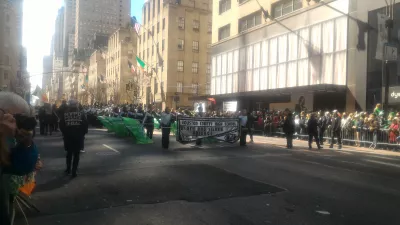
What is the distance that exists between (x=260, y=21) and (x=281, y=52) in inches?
225

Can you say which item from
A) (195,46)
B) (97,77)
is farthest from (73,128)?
(97,77)

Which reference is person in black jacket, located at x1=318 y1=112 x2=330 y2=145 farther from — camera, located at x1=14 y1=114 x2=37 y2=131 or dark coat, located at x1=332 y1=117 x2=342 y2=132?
camera, located at x1=14 y1=114 x2=37 y2=131

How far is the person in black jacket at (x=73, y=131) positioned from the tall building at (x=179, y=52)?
164ft

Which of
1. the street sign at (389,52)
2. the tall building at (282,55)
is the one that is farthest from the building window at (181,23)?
the street sign at (389,52)

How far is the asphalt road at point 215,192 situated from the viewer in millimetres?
5617

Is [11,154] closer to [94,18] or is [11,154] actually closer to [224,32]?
[224,32]

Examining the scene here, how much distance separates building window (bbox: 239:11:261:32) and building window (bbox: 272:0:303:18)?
2804 millimetres

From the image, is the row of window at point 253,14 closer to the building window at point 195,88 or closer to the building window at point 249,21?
the building window at point 249,21

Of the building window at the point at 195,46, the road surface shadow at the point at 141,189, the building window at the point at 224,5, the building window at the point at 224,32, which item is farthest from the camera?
the building window at the point at 195,46

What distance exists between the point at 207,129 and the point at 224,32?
30.1m

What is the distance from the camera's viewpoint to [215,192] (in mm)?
7125

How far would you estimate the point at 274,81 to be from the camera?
33.2 m

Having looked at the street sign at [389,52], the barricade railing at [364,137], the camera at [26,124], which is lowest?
the barricade railing at [364,137]

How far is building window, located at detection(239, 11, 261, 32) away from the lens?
121 feet
